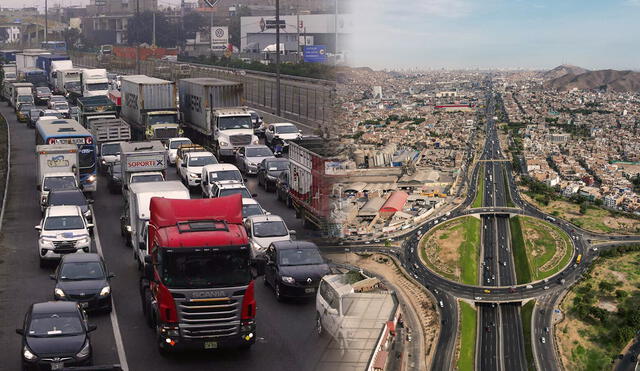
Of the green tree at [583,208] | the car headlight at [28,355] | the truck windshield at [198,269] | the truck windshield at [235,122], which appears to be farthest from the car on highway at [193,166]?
the green tree at [583,208]

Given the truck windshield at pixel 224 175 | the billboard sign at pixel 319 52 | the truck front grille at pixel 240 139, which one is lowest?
the truck windshield at pixel 224 175

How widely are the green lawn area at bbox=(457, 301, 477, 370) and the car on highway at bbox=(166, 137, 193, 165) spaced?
389 inches

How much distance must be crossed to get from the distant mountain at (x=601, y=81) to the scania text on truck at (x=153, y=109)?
443ft

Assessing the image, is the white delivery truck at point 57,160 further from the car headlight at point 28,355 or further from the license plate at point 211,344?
the license plate at point 211,344

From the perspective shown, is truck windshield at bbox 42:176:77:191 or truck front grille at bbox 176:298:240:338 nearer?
truck front grille at bbox 176:298:240:338

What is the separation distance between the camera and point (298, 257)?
23.4 ft

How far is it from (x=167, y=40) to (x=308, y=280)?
171ft

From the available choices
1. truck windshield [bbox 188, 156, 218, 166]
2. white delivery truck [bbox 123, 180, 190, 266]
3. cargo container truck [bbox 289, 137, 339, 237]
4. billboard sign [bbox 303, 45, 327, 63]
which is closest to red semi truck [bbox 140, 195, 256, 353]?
cargo container truck [bbox 289, 137, 339, 237]

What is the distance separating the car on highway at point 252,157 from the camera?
14484 mm

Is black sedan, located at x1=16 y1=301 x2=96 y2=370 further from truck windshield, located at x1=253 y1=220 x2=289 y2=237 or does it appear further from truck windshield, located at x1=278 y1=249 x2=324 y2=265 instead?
truck windshield, located at x1=253 y1=220 x2=289 y2=237

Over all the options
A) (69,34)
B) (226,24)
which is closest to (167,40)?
(226,24)

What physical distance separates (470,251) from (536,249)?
127 inches

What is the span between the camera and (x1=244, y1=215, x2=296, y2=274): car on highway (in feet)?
27.2

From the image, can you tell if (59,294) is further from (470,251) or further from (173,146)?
(470,251)
